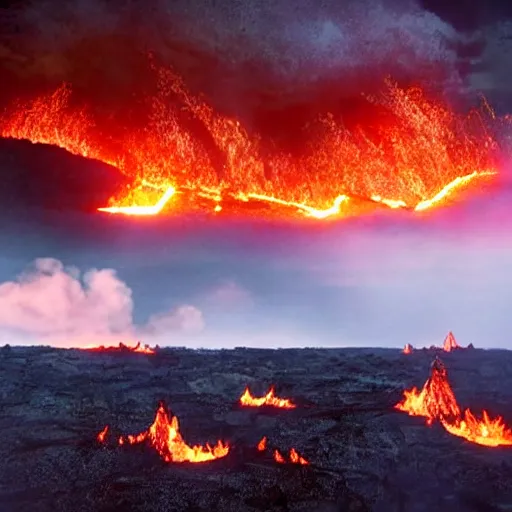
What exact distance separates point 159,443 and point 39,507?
8.27 ft

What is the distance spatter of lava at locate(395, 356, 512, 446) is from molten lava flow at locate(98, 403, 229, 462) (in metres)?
4.04

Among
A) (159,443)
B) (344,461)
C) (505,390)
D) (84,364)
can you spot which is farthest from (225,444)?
(84,364)

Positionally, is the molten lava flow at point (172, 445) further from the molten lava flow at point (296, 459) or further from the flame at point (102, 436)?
the molten lava flow at point (296, 459)

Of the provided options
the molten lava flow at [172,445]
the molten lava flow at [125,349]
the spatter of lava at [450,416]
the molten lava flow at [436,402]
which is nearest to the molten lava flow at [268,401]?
the spatter of lava at [450,416]

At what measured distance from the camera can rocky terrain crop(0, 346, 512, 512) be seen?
899cm

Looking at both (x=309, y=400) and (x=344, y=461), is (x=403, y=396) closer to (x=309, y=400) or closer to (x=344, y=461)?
(x=309, y=400)

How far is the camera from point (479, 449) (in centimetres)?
1050

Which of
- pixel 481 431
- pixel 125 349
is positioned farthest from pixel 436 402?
pixel 125 349

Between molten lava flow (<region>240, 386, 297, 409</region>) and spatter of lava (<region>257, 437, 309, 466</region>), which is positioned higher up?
molten lava flow (<region>240, 386, 297, 409</region>)

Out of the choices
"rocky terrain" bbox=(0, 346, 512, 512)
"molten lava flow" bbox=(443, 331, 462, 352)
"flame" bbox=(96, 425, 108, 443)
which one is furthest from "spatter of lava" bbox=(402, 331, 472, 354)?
"flame" bbox=(96, 425, 108, 443)

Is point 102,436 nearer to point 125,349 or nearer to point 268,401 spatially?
point 268,401

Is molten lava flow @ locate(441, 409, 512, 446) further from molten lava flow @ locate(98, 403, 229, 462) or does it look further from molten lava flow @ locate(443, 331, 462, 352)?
molten lava flow @ locate(443, 331, 462, 352)

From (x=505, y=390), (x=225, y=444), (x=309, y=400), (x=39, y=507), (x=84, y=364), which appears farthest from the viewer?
(x=84, y=364)

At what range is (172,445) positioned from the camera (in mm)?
10820
